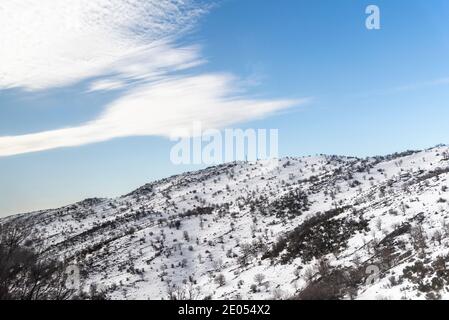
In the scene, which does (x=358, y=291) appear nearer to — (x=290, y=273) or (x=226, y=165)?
(x=290, y=273)

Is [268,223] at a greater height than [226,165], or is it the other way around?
[226,165]

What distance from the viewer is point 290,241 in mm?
36062

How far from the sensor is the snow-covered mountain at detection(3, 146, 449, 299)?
21000mm

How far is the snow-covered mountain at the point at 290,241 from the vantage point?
68.9 ft

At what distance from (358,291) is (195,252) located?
2970 centimetres

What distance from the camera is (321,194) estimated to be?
60.1 meters
